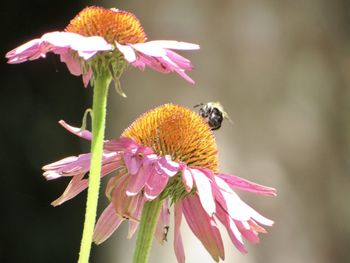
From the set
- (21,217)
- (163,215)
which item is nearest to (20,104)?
(21,217)

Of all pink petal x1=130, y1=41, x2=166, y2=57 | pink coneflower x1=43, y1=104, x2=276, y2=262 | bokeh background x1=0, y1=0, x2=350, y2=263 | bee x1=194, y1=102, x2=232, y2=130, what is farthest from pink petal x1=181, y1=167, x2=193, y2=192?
bokeh background x1=0, y1=0, x2=350, y2=263

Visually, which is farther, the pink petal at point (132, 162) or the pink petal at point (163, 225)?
the pink petal at point (163, 225)

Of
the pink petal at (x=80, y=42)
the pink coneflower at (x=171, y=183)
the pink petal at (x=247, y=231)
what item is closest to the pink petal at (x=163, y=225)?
the pink coneflower at (x=171, y=183)

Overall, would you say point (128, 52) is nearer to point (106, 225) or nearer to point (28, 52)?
point (28, 52)

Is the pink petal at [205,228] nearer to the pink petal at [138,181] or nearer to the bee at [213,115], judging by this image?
the pink petal at [138,181]

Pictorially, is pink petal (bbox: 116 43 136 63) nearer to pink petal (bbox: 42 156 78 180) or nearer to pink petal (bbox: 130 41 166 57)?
pink petal (bbox: 130 41 166 57)

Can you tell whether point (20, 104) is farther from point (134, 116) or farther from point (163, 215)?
point (163, 215)

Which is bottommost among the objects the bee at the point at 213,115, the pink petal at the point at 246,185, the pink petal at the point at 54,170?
the pink petal at the point at 54,170
